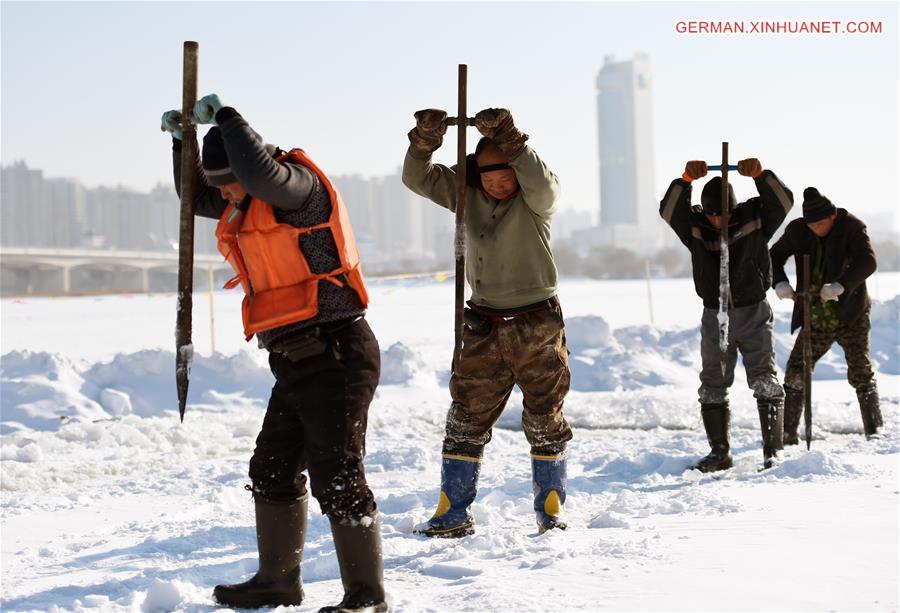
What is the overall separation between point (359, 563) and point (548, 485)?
1.53 metres

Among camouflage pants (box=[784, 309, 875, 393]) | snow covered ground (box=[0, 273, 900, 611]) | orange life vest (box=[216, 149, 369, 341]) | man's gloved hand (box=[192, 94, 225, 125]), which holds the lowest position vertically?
snow covered ground (box=[0, 273, 900, 611])

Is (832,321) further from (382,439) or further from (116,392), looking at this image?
(116,392)

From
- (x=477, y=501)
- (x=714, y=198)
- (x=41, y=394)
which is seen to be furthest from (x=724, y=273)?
(x=41, y=394)

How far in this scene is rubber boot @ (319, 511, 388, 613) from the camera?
331cm

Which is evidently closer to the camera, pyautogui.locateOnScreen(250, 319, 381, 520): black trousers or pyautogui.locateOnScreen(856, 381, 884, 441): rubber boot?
pyautogui.locateOnScreen(250, 319, 381, 520): black trousers

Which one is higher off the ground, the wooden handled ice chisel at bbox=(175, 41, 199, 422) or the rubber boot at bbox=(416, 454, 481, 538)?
the wooden handled ice chisel at bbox=(175, 41, 199, 422)

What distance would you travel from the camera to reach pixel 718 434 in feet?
20.9

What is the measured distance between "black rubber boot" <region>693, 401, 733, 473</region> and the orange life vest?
359 centimetres

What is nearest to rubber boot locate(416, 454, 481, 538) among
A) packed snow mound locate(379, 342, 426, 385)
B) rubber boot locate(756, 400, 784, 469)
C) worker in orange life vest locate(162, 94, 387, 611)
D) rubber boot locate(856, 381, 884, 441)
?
worker in orange life vest locate(162, 94, 387, 611)

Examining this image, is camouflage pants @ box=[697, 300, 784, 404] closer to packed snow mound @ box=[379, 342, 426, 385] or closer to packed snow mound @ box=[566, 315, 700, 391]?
packed snow mound @ box=[566, 315, 700, 391]

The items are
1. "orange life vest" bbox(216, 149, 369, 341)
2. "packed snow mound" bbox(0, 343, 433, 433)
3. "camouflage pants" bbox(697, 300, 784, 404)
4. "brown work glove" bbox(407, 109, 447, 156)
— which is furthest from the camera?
"packed snow mound" bbox(0, 343, 433, 433)

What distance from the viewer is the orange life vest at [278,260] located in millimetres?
3281

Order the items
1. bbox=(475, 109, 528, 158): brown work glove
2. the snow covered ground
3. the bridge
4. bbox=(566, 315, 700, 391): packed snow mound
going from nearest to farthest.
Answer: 1. the snow covered ground
2. bbox=(475, 109, 528, 158): brown work glove
3. bbox=(566, 315, 700, 391): packed snow mound
4. the bridge

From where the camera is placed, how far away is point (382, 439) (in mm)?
8109
